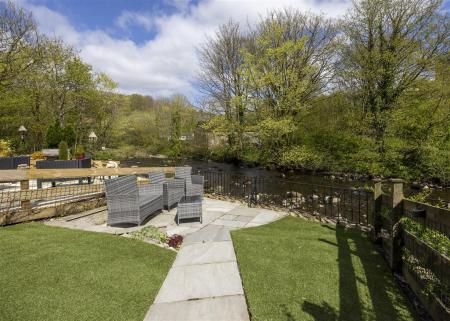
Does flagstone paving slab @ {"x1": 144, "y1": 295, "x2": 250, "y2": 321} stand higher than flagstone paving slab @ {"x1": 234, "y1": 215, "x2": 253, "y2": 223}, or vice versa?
flagstone paving slab @ {"x1": 234, "y1": 215, "x2": 253, "y2": 223}

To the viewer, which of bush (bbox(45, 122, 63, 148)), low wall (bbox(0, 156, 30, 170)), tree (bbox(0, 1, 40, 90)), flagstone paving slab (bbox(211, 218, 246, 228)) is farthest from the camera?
bush (bbox(45, 122, 63, 148))

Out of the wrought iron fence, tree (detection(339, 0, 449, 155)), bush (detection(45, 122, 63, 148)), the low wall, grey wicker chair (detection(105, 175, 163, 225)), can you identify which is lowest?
the wrought iron fence

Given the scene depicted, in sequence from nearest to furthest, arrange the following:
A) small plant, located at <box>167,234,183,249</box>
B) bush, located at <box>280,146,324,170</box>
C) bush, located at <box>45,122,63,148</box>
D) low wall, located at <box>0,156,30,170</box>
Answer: small plant, located at <box>167,234,183,249</box>, low wall, located at <box>0,156,30,170</box>, bush, located at <box>280,146,324,170</box>, bush, located at <box>45,122,63,148</box>

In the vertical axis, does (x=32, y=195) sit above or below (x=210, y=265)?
above

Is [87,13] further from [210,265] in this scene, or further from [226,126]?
[210,265]

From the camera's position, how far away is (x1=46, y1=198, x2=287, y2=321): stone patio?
2.85 m

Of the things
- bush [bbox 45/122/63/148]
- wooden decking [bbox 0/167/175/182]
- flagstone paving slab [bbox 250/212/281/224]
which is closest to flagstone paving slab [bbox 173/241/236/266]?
flagstone paving slab [bbox 250/212/281/224]

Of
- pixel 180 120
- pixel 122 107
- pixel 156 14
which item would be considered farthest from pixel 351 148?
pixel 122 107

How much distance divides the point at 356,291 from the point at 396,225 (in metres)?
1.24

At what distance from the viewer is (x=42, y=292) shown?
3.02 meters

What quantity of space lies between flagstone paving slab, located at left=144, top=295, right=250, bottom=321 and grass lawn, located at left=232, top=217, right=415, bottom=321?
0.46 feet

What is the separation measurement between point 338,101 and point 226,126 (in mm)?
7828

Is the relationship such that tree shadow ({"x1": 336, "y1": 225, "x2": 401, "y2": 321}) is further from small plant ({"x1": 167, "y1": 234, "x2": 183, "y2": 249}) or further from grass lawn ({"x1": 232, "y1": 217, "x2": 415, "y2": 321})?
small plant ({"x1": 167, "y1": 234, "x2": 183, "y2": 249})

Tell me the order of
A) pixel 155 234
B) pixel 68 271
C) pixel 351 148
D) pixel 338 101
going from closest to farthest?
pixel 68 271, pixel 155 234, pixel 351 148, pixel 338 101
